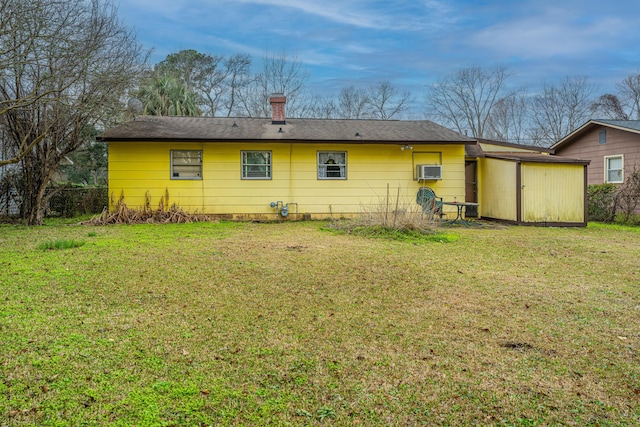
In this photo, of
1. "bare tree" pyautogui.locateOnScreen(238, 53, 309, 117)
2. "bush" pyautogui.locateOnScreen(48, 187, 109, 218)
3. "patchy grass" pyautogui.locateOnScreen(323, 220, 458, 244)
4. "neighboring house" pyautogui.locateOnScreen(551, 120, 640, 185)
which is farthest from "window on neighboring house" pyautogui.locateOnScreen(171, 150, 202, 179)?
"neighboring house" pyautogui.locateOnScreen(551, 120, 640, 185)

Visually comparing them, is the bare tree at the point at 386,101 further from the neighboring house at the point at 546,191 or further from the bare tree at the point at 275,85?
the neighboring house at the point at 546,191

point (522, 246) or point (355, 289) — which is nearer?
point (355, 289)

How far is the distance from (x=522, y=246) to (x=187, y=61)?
2331cm

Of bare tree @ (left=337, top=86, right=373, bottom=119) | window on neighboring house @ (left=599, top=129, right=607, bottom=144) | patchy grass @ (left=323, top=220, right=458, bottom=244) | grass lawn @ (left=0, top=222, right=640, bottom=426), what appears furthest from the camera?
bare tree @ (left=337, top=86, right=373, bottom=119)

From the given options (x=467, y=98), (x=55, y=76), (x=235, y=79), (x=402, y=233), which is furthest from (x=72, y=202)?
(x=467, y=98)

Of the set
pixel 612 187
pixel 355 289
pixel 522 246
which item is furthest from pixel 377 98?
pixel 355 289

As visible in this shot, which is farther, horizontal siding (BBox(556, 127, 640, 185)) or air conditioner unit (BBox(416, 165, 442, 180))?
horizontal siding (BBox(556, 127, 640, 185))

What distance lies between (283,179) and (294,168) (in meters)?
0.48

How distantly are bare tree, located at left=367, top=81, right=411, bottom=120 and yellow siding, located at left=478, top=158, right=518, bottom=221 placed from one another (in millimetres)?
15984

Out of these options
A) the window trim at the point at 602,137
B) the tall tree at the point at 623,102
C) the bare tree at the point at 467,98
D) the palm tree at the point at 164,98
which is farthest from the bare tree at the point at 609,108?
the palm tree at the point at 164,98

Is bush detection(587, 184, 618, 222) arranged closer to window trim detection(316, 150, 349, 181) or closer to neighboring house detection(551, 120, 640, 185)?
neighboring house detection(551, 120, 640, 185)

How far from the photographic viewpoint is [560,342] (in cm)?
301

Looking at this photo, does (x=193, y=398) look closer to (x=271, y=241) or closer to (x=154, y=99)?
(x=271, y=241)

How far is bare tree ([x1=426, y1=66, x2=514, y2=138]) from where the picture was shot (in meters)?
29.3
